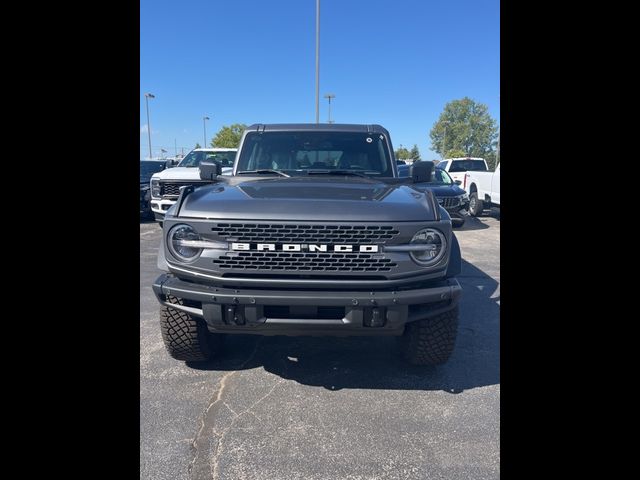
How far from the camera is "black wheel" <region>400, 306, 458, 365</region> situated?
270 cm

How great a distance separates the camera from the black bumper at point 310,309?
2256 millimetres

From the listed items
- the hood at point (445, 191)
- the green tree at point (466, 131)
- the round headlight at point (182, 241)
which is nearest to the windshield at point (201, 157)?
the hood at point (445, 191)

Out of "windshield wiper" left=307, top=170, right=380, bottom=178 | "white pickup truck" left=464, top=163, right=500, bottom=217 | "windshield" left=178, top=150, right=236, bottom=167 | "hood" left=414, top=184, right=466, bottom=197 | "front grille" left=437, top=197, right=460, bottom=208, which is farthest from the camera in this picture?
"white pickup truck" left=464, top=163, right=500, bottom=217

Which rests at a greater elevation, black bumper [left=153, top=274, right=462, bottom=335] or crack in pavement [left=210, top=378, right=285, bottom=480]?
black bumper [left=153, top=274, right=462, bottom=335]

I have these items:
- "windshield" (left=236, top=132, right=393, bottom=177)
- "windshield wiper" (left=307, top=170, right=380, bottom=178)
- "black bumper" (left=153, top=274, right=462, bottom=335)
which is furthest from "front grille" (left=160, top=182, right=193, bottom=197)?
"black bumper" (left=153, top=274, right=462, bottom=335)

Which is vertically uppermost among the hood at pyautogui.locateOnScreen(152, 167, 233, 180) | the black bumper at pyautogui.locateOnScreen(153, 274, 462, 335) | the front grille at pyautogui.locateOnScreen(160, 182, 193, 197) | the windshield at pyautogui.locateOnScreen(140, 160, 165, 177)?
the windshield at pyautogui.locateOnScreen(140, 160, 165, 177)

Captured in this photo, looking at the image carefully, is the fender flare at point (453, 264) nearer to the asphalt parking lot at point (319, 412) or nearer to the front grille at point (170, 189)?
the asphalt parking lot at point (319, 412)

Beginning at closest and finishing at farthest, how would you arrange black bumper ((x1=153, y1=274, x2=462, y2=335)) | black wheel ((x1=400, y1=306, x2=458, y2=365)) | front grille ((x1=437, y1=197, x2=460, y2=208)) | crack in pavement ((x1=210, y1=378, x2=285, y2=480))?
crack in pavement ((x1=210, y1=378, x2=285, y2=480))
black bumper ((x1=153, y1=274, x2=462, y2=335))
black wheel ((x1=400, y1=306, x2=458, y2=365))
front grille ((x1=437, y1=197, x2=460, y2=208))

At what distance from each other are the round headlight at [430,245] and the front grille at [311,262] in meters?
0.19

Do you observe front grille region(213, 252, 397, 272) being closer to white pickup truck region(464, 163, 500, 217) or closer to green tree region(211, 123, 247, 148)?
white pickup truck region(464, 163, 500, 217)

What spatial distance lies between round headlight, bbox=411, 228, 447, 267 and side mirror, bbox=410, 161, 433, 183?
1.34m
